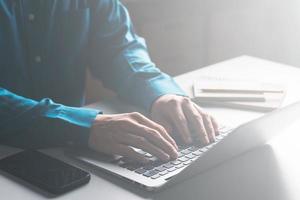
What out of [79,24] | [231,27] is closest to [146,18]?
[231,27]

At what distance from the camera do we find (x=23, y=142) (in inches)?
43.3

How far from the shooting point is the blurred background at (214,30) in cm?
283

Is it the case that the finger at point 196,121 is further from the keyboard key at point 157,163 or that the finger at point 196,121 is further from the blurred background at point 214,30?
the blurred background at point 214,30

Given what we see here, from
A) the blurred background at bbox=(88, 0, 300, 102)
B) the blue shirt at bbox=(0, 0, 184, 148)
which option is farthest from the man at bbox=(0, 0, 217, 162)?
the blurred background at bbox=(88, 0, 300, 102)

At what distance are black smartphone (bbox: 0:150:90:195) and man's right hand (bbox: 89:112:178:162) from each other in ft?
0.29

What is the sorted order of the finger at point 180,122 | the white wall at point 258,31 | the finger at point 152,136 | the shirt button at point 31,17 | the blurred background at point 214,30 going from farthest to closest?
the white wall at point 258,31
the blurred background at point 214,30
the shirt button at point 31,17
the finger at point 180,122
the finger at point 152,136

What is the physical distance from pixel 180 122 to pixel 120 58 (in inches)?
16.3

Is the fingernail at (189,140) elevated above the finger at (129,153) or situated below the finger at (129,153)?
below

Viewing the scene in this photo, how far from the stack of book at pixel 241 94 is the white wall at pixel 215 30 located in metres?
1.37

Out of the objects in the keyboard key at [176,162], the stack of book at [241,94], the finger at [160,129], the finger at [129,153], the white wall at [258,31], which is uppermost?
the finger at [160,129]

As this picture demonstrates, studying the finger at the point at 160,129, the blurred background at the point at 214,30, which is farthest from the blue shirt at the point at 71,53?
the blurred background at the point at 214,30

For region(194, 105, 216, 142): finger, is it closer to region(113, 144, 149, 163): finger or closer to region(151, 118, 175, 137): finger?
region(151, 118, 175, 137): finger

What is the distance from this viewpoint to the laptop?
91cm

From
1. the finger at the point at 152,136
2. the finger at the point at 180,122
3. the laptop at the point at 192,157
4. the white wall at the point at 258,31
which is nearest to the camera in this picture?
the laptop at the point at 192,157
